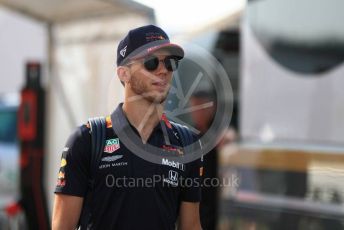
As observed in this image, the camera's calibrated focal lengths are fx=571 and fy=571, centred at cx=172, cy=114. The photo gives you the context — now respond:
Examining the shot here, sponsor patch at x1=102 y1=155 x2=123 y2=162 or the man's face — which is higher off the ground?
the man's face

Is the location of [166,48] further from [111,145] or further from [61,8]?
[61,8]

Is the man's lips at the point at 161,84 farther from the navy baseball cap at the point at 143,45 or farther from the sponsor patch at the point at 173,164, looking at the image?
the sponsor patch at the point at 173,164

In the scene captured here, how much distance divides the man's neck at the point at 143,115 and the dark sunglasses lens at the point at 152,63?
0.14 meters

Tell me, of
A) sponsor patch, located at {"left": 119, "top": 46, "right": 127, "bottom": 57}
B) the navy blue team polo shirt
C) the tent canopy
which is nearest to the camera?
the navy blue team polo shirt

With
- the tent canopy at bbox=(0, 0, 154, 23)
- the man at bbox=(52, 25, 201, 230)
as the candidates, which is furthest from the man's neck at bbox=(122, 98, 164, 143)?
the tent canopy at bbox=(0, 0, 154, 23)

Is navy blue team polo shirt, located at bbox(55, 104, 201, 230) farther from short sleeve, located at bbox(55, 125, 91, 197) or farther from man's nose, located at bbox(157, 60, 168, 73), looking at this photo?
man's nose, located at bbox(157, 60, 168, 73)

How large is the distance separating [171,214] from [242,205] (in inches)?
90.4

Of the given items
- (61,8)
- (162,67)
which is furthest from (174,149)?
(61,8)

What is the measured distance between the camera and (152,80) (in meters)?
1.96

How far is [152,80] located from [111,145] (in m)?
0.26

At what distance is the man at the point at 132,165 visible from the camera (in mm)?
1912

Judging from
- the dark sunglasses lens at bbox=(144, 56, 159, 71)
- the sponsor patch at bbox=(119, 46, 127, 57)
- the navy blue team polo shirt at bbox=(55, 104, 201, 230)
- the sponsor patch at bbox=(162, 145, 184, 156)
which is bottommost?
the navy blue team polo shirt at bbox=(55, 104, 201, 230)

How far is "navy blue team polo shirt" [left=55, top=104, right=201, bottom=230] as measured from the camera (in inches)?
75.1

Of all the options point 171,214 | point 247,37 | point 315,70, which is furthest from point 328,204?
point 171,214
